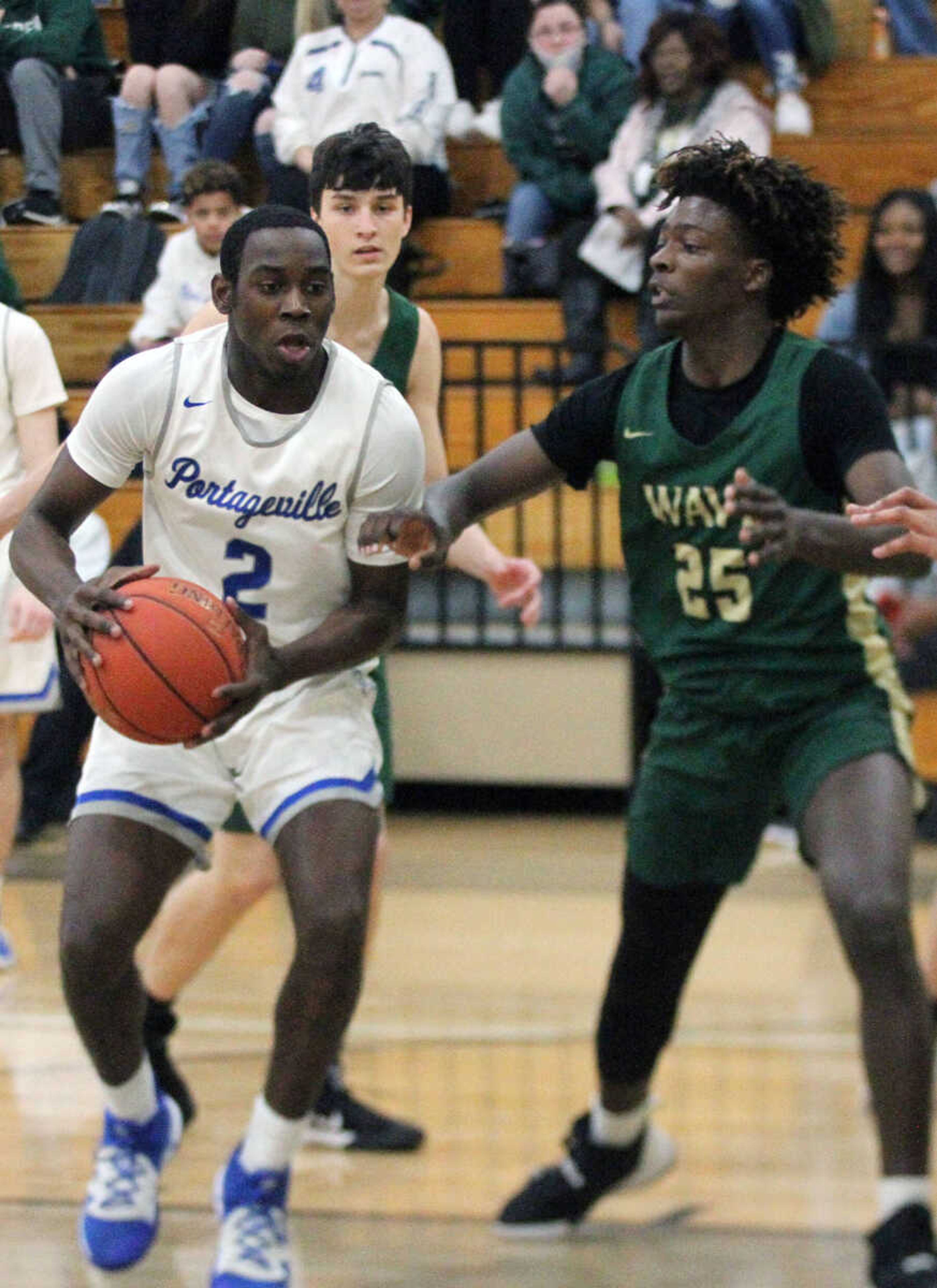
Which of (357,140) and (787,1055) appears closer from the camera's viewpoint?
(357,140)

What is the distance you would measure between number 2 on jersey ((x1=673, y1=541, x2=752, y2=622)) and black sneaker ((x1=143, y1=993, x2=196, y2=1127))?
4.80ft

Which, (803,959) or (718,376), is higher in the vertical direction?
(718,376)

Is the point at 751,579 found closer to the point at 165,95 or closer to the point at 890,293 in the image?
the point at 165,95

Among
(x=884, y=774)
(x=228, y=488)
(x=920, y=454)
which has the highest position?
(x=228, y=488)

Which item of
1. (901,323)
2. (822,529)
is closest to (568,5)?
(822,529)

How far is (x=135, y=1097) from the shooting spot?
3.72 meters

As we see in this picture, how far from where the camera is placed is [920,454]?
18.7 ft

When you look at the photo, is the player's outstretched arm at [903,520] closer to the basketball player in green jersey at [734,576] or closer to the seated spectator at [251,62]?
the basketball player in green jersey at [734,576]

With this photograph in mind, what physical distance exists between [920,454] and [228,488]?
2.69 meters

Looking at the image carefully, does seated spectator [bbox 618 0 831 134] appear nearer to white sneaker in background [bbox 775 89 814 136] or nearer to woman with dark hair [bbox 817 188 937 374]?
white sneaker in background [bbox 775 89 814 136]

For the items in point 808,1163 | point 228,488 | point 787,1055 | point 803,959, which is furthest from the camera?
point 803,959

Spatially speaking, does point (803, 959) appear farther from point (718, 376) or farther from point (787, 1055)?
point (718, 376)

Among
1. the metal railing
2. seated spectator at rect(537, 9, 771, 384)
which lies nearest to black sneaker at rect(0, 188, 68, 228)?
seated spectator at rect(537, 9, 771, 384)

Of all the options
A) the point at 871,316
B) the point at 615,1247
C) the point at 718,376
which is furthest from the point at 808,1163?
the point at 871,316
